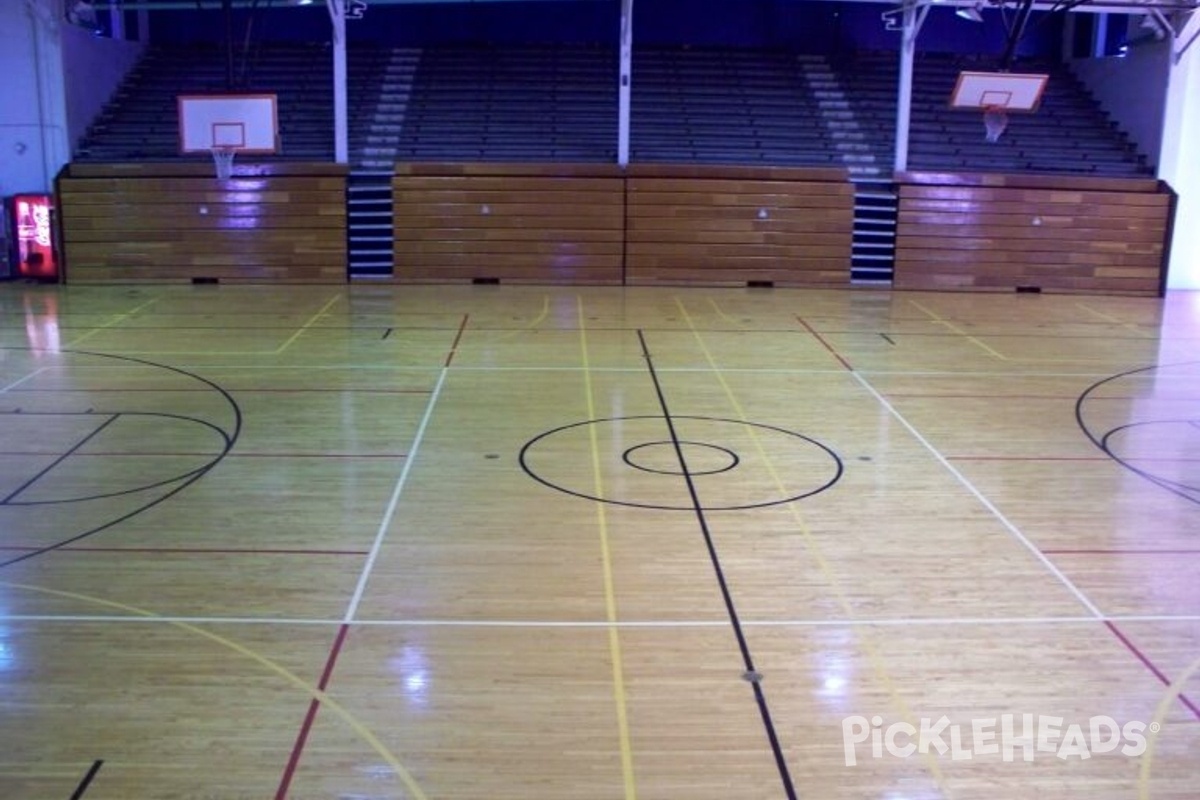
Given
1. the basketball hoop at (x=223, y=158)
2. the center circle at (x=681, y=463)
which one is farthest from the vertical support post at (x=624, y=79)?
the center circle at (x=681, y=463)

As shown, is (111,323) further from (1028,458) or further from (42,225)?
(1028,458)

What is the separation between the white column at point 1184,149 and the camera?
17328 millimetres

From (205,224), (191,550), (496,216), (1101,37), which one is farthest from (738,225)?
(191,550)

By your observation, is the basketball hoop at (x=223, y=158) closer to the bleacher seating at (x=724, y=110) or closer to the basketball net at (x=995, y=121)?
the bleacher seating at (x=724, y=110)

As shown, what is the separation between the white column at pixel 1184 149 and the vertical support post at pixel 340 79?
41.9 feet

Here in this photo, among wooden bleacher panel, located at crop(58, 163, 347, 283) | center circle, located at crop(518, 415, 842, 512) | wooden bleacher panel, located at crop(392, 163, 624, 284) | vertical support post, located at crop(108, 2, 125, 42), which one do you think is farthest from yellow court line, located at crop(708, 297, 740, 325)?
vertical support post, located at crop(108, 2, 125, 42)

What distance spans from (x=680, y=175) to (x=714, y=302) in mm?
2581

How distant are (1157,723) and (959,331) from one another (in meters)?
10.1

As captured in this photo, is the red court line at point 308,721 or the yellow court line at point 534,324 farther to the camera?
the yellow court line at point 534,324

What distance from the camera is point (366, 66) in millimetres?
20609

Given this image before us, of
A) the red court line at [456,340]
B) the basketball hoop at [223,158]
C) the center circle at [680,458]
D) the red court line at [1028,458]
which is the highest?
the basketball hoop at [223,158]

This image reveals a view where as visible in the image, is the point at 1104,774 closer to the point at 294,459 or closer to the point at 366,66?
the point at 294,459

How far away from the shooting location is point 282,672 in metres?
4.89

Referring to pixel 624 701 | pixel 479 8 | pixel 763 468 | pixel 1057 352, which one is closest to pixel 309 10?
pixel 479 8
